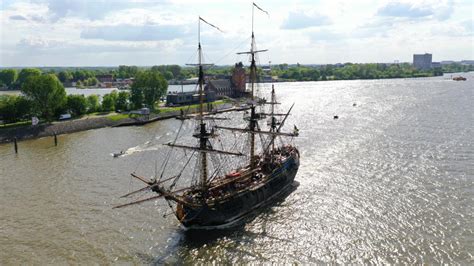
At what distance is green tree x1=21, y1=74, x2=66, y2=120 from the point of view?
8931 cm

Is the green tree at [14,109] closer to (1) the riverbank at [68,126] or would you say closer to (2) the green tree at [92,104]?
(1) the riverbank at [68,126]

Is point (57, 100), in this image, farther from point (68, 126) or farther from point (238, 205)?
point (238, 205)

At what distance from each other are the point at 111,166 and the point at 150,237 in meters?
24.4

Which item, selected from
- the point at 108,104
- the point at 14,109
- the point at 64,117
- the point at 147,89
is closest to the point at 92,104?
the point at 108,104

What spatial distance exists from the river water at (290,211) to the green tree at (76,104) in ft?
85.8

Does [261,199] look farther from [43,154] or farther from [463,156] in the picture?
[43,154]

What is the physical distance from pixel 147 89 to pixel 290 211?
78814 mm

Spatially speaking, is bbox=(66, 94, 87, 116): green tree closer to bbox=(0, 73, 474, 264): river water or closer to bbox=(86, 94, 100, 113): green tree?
bbox=(86, 94, 100, 113): green tree

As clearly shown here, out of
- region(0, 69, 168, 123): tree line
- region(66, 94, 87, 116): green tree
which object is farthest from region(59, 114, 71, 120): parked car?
region(66, 94, 87, 116): green tree

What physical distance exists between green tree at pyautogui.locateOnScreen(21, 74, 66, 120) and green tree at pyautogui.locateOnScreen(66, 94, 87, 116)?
5.40 meters

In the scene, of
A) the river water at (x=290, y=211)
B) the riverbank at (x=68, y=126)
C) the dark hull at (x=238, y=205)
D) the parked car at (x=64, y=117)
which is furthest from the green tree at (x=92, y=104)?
the dark hull at (x=238, y=205)

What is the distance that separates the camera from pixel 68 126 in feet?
284

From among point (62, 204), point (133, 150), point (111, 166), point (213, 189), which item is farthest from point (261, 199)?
point (133, 150)

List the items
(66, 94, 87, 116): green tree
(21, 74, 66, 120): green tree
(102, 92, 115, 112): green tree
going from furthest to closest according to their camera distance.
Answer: (102, 92, 115, 112): green tree < (66, 94, 87, 116): green tree < (21, 74, 66, 120): green tree
